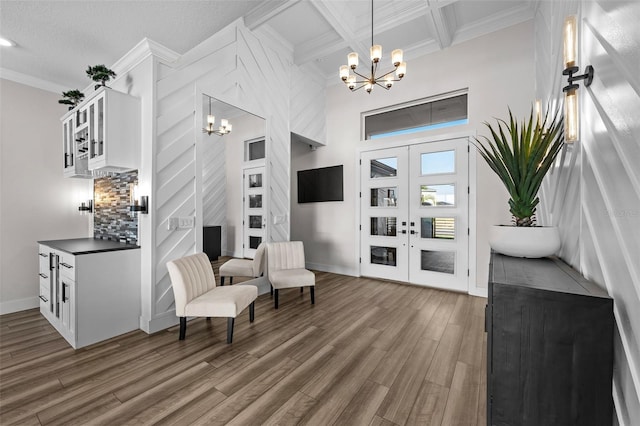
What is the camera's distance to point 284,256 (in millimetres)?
3812

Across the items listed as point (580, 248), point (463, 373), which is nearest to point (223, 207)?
point (463, 373)

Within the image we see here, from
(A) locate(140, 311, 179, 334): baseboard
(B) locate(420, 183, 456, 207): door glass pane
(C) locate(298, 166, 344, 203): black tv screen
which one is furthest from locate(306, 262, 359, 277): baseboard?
(A) locate(140, 311, 179, 334): baseboard

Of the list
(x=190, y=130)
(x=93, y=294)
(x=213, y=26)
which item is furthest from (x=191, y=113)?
(x=93, y=294)

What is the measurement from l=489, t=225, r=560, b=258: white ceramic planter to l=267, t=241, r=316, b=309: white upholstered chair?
7.80 feet

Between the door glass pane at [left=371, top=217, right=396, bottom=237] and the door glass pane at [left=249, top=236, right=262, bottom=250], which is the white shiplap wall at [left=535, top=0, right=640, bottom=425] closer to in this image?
the door glass pane at [left=371, top=217, right=396, bottom=237]

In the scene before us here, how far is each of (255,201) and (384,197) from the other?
90.8 inches

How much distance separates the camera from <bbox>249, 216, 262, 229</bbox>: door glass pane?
3.83 meters

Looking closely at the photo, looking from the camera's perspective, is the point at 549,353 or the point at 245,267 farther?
the point at 245,267

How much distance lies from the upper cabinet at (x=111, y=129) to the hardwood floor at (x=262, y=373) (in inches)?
71.8

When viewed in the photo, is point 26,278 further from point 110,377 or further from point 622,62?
point 622,62

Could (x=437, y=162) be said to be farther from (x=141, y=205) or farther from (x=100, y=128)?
(x=100, y=128)

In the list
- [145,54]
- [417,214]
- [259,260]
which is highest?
[145,54]

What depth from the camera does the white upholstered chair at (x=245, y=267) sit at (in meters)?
3.41

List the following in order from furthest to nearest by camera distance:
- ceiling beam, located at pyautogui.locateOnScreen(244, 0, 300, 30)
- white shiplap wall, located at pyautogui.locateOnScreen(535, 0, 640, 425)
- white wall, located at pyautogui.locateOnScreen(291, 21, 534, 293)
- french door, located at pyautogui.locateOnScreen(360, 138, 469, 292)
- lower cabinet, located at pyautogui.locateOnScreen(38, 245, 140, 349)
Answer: french door, located at pyautogui.locateOnScreen(360, 138, 469, 292) → white wall, located at pyautogui.locateOnScreen(291, 21, 534, 293) → ceiling beam, located at pyautogui.locateOnScreen(244, 0, 300, 30) → lower cabinet, located at pyautogui.locateOnScreen(38, 245, 140, 349) → white shiplap wall, located at pyautogui.locateOnScreen(535, 0, 640, 425)
